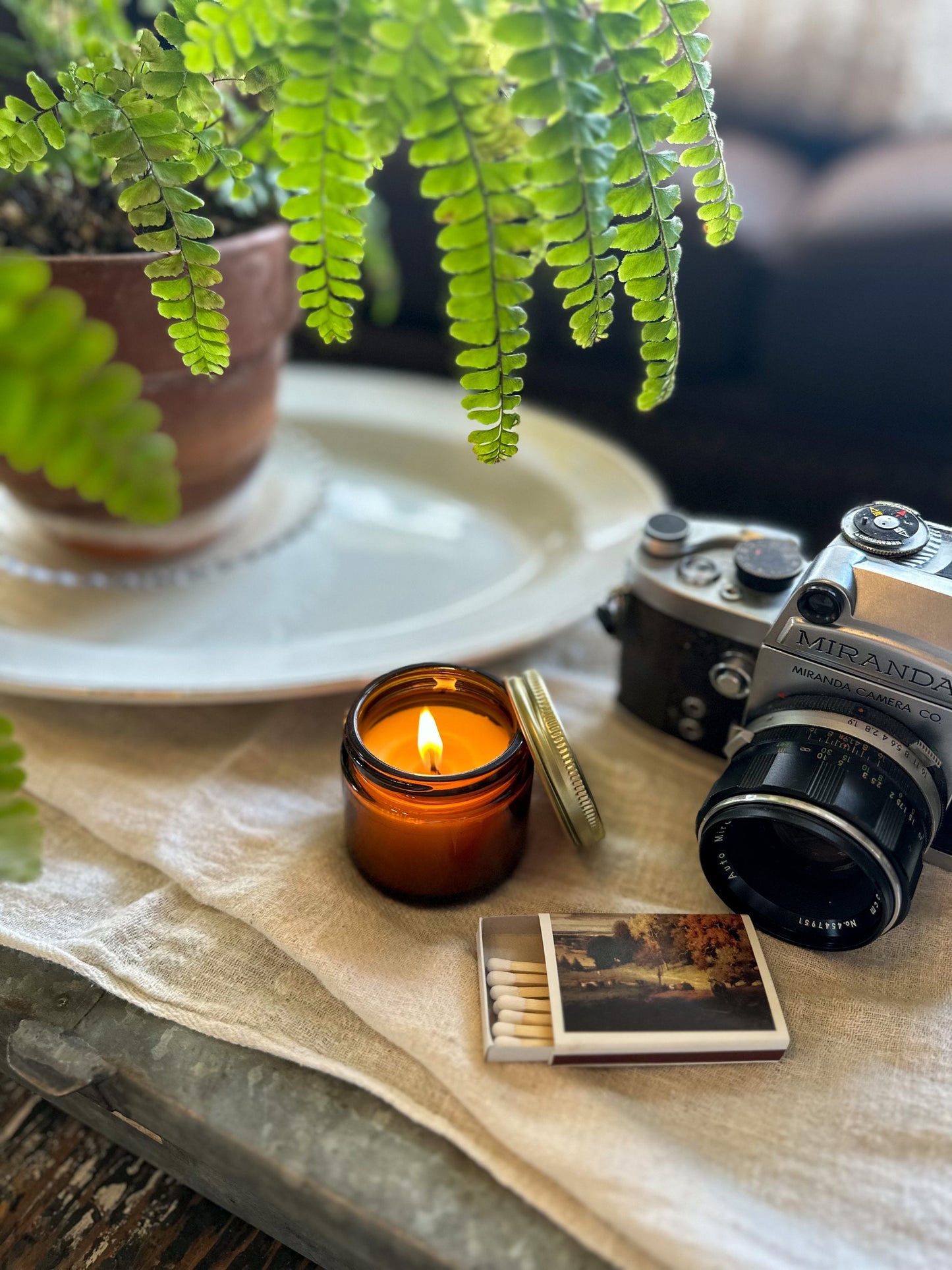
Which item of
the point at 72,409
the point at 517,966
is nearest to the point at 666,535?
the point at 517,966

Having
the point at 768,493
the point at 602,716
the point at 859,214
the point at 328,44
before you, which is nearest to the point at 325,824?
the point at 602,716

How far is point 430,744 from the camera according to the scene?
49cm

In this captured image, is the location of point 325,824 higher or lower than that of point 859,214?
lower

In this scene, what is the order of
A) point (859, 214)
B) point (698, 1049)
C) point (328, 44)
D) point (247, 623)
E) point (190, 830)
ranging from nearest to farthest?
1. point (328, 44)
2. point (698, 1049)
3. point (190, 830)
4. point (247, 623)
5. point (859, 214)

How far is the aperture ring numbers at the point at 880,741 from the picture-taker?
1.53ft

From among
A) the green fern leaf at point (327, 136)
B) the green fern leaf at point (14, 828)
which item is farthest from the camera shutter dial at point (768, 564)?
the green fern leaf at point (14, 828)

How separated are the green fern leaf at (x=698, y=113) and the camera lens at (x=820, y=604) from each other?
0.52 feet

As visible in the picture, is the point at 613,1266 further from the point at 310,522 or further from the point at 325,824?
the point at 310,522

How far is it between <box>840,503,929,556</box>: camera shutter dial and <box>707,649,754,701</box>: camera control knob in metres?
0.08

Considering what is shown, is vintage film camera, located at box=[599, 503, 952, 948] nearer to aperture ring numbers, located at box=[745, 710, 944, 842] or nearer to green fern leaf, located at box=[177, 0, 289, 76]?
aperture ring numbers, located at box=[745, 710, 944, 842]

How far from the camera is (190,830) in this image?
54 centimetres

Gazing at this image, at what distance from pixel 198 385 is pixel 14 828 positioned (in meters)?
0.34

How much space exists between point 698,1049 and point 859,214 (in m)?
0.71

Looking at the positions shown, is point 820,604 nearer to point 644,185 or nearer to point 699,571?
point 699,571
